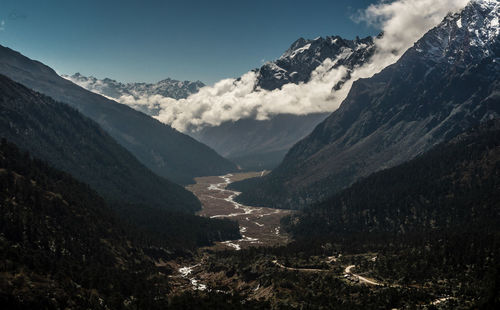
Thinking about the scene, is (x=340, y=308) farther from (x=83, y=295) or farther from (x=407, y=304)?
(x=83, y=295)

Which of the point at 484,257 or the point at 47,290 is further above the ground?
the point at 484,257

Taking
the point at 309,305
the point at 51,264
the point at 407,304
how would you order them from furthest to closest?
the point at 51,264, the point at 309,305, the point at 407,304

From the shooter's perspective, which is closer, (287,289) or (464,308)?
(464,308)

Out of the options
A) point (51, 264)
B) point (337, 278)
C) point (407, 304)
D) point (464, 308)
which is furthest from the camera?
point (337, 278)

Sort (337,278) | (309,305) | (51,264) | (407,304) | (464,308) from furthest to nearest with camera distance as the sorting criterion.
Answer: (337,278) → (51,264) → (309,305) → (407,304) → (464,308)

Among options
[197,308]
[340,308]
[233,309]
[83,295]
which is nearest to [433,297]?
[340,308]

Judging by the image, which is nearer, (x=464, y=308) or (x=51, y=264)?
(x=464, y=308)

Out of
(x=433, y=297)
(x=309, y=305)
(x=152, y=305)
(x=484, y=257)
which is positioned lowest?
(x=152, y=305)

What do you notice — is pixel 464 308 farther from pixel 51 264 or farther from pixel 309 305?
pixel 51 264

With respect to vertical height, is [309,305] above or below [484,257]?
below

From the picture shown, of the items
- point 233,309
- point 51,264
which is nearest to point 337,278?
point 233,309
